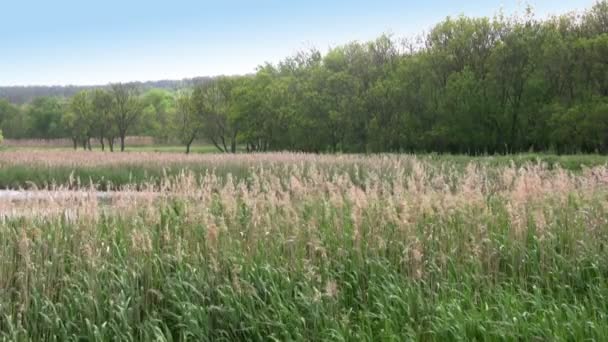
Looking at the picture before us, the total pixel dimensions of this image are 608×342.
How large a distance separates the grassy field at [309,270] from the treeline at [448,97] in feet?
66.5

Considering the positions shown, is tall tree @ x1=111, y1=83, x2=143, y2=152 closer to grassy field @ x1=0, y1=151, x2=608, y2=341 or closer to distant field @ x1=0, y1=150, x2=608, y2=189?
distant field @ x1=0, y1=150, x2=608, y2=189

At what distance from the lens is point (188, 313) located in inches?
205

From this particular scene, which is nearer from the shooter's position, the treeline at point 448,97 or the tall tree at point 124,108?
the treeline at point 448,97

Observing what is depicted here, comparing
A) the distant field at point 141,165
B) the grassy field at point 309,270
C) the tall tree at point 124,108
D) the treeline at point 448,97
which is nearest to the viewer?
the grassy field at point 309,270

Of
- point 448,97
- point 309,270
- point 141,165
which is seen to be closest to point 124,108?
point 448,97

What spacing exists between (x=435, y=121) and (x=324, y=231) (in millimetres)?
30968

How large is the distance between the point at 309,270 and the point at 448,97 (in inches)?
1224

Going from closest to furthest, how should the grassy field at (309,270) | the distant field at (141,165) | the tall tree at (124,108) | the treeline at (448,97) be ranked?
the grassy field at (309,270) < the distant field at (141,165) < the treeline at (448,97) < the tall tree at (124,108)

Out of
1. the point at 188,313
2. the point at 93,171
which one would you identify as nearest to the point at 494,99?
the point at 93,171

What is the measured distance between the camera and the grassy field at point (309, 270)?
511cm

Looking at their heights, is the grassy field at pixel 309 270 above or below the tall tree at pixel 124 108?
below

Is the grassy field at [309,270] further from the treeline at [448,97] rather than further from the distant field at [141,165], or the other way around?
the treeline at [448,97]

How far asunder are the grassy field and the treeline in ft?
66.5

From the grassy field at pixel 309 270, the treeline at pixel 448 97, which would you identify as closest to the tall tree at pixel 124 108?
the treeline at pixel 448 97
